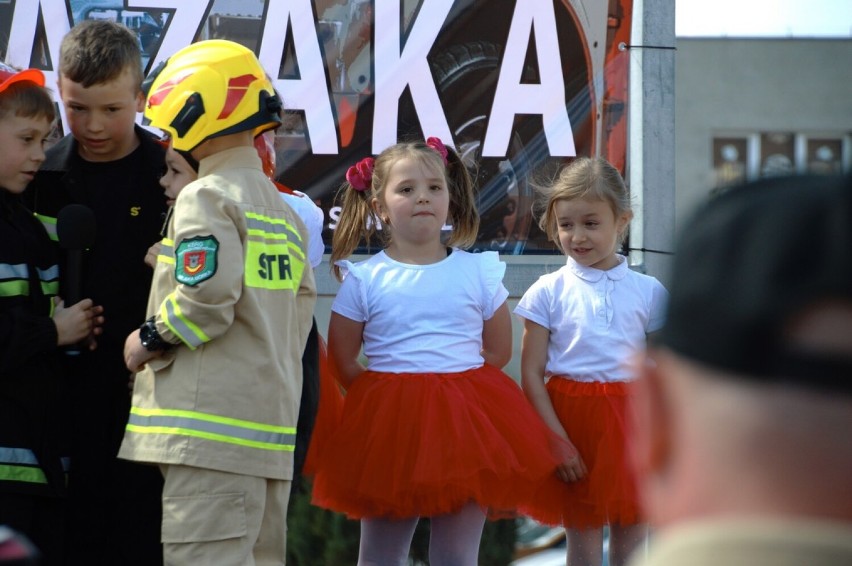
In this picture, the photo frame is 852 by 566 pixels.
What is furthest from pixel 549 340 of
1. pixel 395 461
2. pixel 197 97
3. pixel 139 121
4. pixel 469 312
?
pixel 139 121

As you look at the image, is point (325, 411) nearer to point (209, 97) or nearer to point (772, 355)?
point (209, 97)

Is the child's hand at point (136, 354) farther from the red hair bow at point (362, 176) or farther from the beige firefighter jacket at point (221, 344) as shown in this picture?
the red hair bow at point (362, 176)

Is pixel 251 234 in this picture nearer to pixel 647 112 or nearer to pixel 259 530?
pixel 259 530

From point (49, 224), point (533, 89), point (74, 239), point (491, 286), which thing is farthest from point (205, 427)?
point (533, 89)

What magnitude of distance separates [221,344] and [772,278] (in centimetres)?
261

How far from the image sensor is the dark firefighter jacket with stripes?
3289 mm

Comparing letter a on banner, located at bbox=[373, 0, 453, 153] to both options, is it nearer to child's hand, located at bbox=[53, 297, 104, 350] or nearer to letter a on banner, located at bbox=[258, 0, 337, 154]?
letter a on banner, located at bbox=[258, 0, 337, 154]

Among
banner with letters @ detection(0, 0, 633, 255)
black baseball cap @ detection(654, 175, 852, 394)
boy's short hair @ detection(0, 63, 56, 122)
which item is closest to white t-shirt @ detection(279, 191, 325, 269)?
banner with letters @ detection(0, 0, 633, 255)

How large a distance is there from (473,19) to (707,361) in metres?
4.42

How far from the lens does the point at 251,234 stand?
3.37m

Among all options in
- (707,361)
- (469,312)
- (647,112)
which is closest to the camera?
(707,361)

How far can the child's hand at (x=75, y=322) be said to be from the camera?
3367 mm

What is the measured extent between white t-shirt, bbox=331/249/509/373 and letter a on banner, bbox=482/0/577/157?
104 cm

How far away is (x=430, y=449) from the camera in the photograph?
384 centimetres
